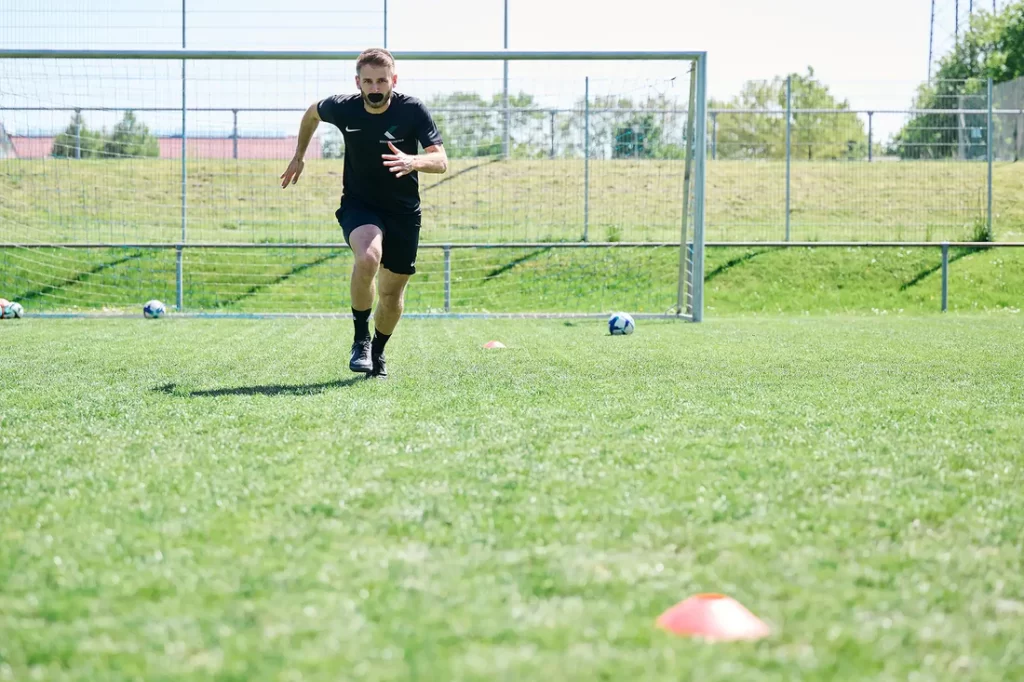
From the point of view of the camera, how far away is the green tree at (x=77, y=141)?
45.3 feet

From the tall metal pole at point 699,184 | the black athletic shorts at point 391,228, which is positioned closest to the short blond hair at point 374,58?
the black athletic shorts at point 391,228

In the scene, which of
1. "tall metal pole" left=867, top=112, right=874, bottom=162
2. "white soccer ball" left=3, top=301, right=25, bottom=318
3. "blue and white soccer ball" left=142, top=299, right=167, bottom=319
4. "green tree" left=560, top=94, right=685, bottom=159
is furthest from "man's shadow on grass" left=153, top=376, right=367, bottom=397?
"tall metal pole" left=867, top=112, right=874, bottom=162

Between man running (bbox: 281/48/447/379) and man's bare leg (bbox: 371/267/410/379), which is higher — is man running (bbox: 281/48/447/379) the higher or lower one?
the higher one

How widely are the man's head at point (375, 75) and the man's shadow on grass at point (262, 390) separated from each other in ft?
5.21

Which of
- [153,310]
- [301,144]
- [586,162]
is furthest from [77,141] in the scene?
[301,144]

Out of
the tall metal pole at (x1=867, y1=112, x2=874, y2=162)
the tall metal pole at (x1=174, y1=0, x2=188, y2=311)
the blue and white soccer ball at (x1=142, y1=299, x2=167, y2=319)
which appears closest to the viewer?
the blue and white soccer ball at (x1=142, y1=299, x2=167, y2=319)

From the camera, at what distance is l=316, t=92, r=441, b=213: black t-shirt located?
19.7ft

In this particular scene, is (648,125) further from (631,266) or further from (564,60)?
(564,60)

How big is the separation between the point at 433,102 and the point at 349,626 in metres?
13.5

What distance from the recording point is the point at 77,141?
553 inches

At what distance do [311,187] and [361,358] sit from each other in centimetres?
1096

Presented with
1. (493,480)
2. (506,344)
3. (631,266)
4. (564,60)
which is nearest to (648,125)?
(631,266)

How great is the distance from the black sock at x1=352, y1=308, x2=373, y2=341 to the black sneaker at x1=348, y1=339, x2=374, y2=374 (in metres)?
0.03

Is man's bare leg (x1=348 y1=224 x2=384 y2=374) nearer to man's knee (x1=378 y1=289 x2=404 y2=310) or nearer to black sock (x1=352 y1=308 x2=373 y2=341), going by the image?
black sock (x1=352 y1=308 x2=373 y2=341)
